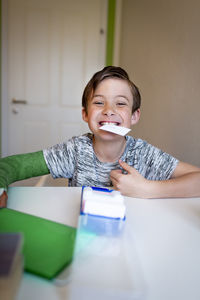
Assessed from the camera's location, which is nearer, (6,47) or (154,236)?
(154,236)

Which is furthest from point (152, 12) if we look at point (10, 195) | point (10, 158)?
point (10, 195)

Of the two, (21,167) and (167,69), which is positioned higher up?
(167,69)

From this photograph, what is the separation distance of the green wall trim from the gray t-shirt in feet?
6.63

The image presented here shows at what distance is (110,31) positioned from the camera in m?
2.81

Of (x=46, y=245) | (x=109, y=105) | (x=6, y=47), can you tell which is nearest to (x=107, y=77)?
(x=109, y=105)

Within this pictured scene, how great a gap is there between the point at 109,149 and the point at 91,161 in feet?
0.26

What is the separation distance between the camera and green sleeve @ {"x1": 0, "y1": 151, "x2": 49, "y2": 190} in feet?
2.54

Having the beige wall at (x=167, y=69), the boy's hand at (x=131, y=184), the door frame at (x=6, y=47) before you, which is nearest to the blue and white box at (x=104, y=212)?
the boy's hand at (x=131, y=184)

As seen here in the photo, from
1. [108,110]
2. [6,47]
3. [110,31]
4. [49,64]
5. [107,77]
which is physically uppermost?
[110,31]

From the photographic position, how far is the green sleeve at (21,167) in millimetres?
773

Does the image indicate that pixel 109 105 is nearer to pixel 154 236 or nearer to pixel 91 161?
pixel 91 161

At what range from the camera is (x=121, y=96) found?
95 centimetres

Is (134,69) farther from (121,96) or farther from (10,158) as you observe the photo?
(10,158)

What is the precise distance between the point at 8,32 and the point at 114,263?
289 cm
